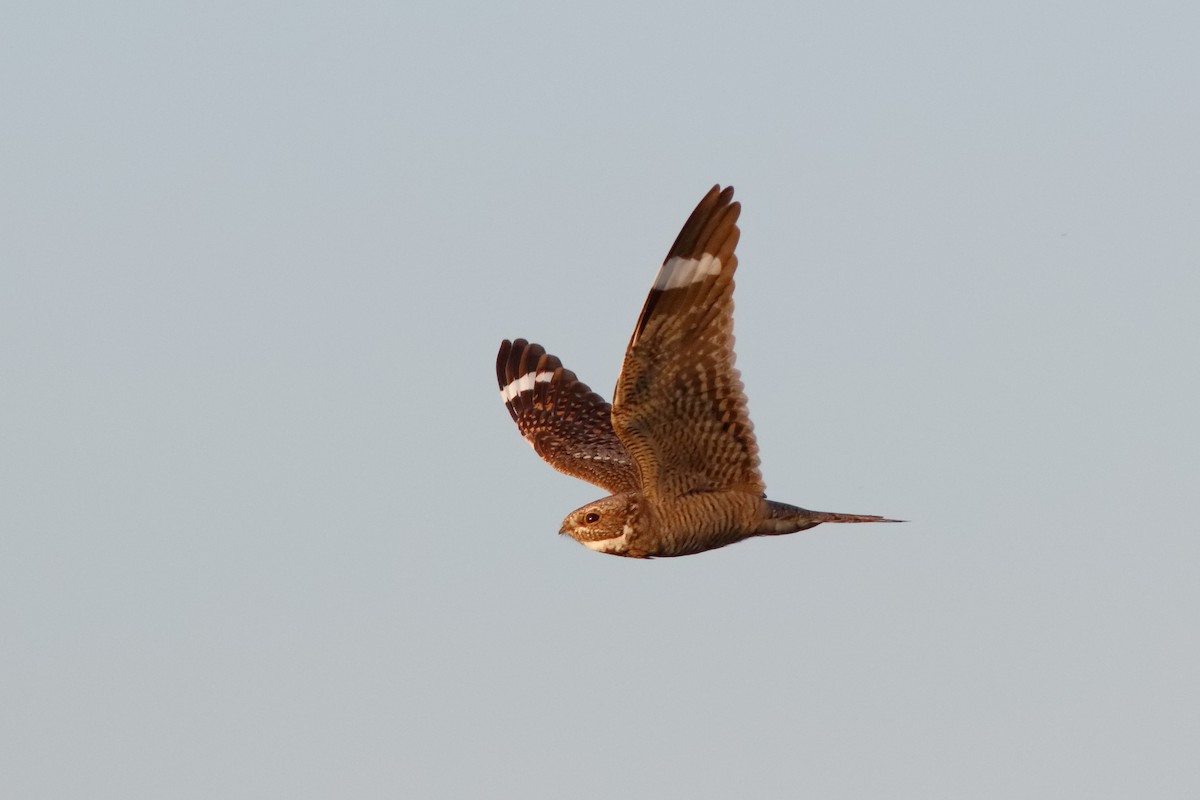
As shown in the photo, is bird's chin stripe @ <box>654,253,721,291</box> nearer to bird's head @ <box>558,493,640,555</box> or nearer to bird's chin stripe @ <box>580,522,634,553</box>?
bird's head @ <box>558,493,640,555</box>

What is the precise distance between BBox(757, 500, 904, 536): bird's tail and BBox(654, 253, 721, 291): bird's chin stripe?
224 centimetres

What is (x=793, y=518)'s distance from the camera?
1477cm

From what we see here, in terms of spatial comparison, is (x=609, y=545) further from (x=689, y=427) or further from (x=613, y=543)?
(x=689, y=427)

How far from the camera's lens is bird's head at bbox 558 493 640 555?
48.4 feet

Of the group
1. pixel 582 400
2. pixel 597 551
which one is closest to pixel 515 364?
pixel 582 400

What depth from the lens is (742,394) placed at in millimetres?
13938

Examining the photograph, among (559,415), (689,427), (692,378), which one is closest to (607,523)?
(689,427)

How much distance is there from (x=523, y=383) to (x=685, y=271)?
7.17 meters

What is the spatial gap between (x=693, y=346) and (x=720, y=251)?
0.75 metres

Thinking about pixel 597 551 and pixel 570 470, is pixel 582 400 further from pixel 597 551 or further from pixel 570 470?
pixel 597 551

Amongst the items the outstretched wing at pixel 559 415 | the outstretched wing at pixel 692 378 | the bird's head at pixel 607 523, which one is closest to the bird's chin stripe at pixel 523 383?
the outstretched wing at pixel 559 415

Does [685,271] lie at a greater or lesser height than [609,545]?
greater

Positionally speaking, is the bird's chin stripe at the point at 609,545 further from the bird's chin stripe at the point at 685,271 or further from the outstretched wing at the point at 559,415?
the bird's chin stripe at the point at 685,271

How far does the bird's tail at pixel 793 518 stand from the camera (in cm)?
1469
